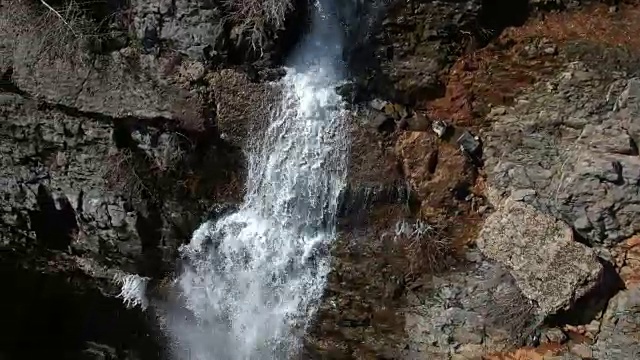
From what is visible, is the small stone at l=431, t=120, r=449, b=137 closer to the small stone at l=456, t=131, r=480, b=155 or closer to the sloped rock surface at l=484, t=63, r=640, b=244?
the small stone at l=456, t=131, r=480, b=155

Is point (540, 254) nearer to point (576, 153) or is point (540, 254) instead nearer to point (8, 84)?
point (576, 153)

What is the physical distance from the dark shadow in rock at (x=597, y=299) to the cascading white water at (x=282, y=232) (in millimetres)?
2992

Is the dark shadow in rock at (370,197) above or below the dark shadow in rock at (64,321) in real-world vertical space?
above

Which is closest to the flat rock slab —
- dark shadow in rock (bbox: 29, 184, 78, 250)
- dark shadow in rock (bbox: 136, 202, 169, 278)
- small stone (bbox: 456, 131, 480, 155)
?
small stone (bbox: 456, 131, 480, 155)

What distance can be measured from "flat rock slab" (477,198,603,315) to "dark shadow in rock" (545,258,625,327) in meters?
0.12

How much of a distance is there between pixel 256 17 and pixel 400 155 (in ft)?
7.93

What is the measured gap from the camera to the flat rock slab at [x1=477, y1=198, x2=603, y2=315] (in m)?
6.78

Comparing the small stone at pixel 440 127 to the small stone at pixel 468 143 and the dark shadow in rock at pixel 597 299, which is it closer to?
the small stone at pixel 468 143

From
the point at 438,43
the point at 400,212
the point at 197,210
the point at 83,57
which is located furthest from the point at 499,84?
the point at 83,57

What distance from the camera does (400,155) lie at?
24.4 feet

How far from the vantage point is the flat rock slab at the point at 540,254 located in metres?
6.78

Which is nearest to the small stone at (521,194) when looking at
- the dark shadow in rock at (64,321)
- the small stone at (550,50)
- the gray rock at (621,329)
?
the gray rock at (621,329)

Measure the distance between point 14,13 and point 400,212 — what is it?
18.9ft

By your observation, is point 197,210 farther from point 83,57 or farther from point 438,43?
point 438,43
